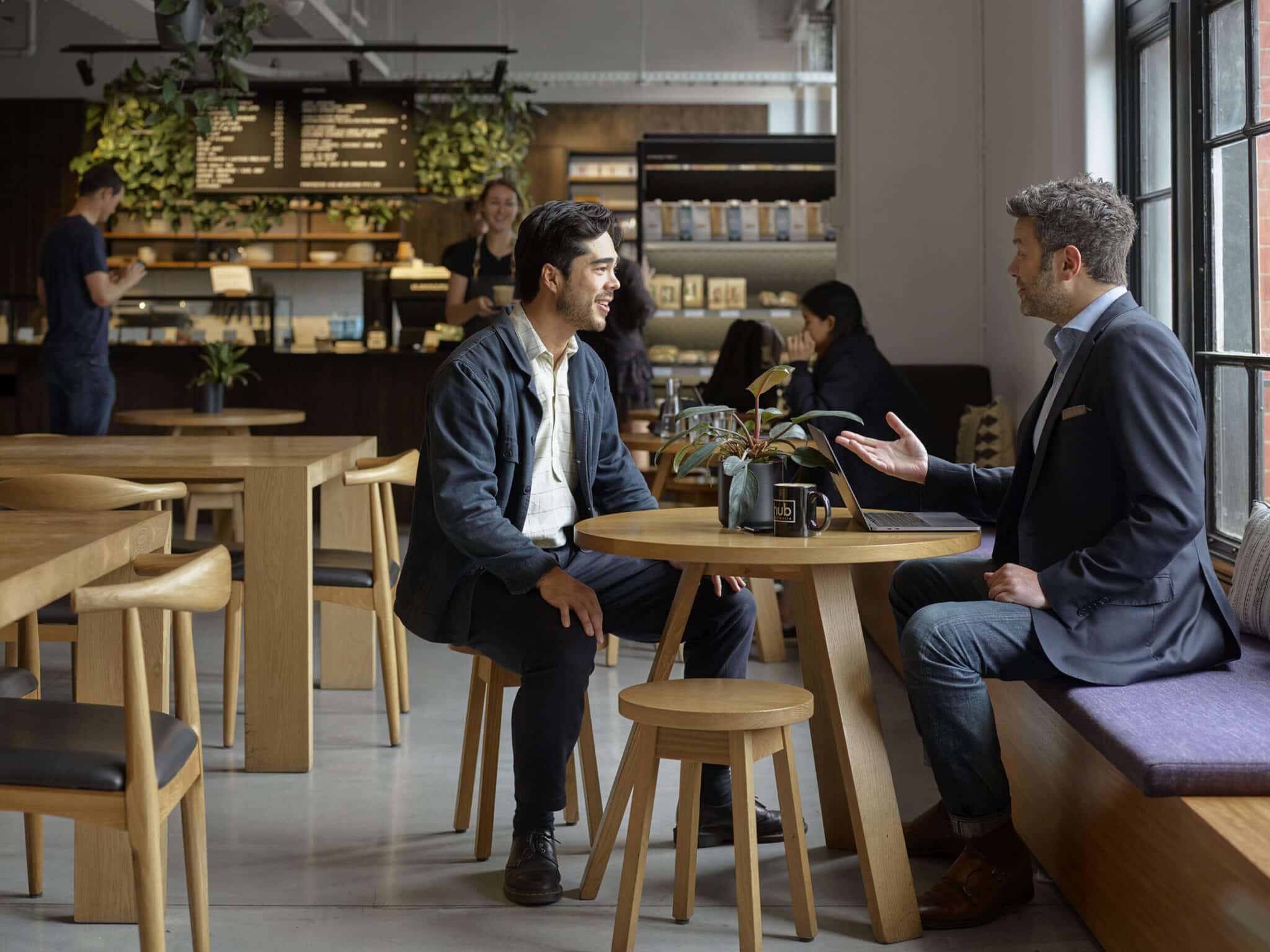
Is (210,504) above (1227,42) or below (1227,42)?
below

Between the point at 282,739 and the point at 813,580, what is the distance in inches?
65.0

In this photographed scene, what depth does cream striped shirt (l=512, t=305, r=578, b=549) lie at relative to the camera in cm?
287

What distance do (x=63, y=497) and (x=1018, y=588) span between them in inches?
78.2

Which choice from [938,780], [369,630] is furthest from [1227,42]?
[369,630]

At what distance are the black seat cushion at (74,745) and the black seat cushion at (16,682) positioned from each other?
0.30m

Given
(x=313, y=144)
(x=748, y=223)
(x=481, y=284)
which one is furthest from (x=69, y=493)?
(x=313, y=144)

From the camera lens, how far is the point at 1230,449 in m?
3.63

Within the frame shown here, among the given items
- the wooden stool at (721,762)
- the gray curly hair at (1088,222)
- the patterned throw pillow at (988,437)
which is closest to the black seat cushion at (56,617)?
the wooden stool at (721,762)

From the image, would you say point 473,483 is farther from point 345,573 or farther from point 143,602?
point 345,573

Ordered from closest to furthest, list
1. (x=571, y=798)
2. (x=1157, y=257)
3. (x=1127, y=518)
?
(x=1127, y=518), (x=571, y=798), (x=1157, y=257)

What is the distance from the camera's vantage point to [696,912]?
255 cm

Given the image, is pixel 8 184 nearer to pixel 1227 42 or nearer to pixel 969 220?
pixel 969 220

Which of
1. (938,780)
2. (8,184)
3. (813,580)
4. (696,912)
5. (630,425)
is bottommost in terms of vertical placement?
(696,912)

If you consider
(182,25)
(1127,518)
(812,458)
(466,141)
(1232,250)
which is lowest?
(1127,518)
